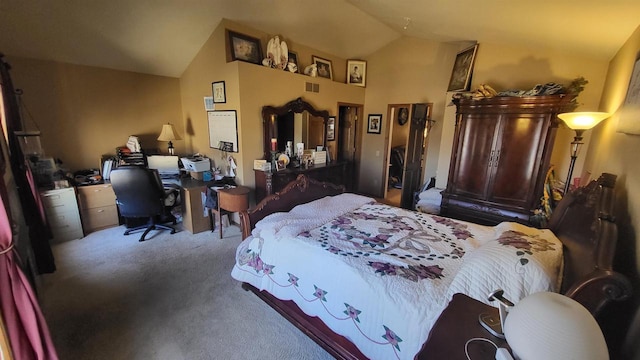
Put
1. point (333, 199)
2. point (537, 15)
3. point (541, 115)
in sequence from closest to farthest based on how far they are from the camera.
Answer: point (537, 15), point (541, 115), point (333, 199)

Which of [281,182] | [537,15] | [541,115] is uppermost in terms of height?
[537,15]

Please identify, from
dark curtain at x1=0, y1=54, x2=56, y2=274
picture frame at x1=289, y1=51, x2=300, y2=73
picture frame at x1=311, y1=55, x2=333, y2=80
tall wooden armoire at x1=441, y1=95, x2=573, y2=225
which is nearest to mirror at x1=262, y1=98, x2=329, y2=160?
picture frame at x1=289, y1=51, x2=300, y2=73

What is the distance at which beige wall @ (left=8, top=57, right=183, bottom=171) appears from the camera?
124 inches

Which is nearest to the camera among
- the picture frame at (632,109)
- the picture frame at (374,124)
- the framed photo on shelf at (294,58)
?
the picture frame at (632,109)

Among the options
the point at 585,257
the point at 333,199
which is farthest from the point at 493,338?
the point at 333,199

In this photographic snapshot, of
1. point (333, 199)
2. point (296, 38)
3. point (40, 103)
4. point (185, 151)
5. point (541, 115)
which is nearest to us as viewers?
point (541, 115)

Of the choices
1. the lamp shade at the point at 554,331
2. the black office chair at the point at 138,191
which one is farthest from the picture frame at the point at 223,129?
the lamp shade at the point at 554,331

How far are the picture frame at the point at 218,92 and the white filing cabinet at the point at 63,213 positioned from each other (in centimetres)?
211

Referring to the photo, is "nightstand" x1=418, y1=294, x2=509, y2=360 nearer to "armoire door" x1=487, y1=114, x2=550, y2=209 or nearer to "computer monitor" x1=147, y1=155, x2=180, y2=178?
"armoire door" x1=487, y1=114, x2=550, y2=209

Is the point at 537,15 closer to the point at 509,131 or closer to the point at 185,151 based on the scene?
the point at 509,131

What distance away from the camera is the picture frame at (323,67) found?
14.0 ft

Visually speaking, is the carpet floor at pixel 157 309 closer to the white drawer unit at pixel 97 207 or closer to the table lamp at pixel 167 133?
the white drawer unit at pixel 97 207

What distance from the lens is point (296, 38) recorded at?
3818 millimetres

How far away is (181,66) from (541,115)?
15.6 ft
